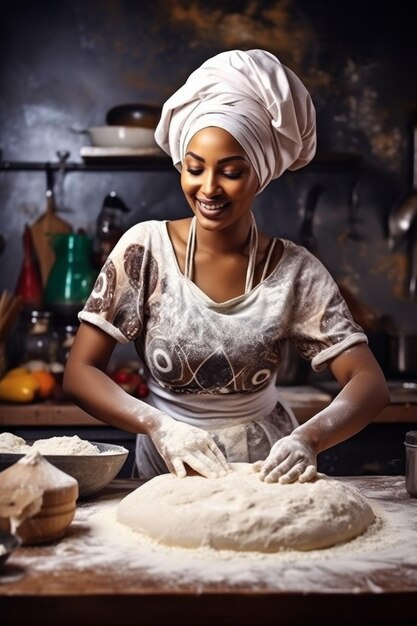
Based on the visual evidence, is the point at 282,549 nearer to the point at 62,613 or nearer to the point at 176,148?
the point at 62,613

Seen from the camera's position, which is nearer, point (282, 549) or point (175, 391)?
point (282, 549)

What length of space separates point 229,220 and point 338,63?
94.7 inches

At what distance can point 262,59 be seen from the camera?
229 cm

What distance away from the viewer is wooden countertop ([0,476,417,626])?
1.40 meters

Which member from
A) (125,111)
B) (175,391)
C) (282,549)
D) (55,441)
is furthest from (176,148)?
(125,111)

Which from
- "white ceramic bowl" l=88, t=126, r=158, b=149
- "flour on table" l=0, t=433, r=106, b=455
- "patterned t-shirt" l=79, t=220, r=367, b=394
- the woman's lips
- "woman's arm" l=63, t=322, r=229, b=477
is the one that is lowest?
"flour on table" l=0, t=433, r=106, b=455

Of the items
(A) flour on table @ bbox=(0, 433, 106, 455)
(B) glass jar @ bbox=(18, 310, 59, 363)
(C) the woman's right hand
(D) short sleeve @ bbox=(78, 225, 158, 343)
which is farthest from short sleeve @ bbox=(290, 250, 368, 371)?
(B) glass jar @ bbox=(18, 310, 59, 363)

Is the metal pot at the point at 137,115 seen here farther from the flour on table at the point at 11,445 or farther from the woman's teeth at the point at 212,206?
the flour on table at the point at 11,445

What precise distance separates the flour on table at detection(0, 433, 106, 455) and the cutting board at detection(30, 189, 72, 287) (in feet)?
7.50

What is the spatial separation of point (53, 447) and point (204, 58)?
2767 millimetres

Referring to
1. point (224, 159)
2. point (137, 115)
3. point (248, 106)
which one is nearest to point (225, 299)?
point (224, 159)

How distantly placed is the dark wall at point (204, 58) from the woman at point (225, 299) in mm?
1918

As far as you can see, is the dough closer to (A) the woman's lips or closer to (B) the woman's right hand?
(B) the woman's right hand

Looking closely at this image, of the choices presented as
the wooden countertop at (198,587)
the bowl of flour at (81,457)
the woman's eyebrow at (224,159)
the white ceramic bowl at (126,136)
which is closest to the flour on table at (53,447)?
the bowl of flour at (81,457)
